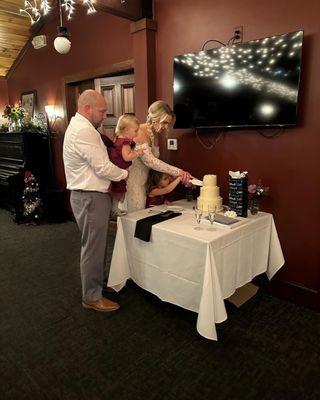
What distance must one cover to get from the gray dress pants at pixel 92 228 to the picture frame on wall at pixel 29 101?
362cm

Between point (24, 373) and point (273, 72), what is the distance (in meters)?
2.47

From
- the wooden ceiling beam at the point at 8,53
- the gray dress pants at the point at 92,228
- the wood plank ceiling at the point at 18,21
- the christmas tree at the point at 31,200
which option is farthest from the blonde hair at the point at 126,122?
the wooden ceiling beam at the point at 8,53

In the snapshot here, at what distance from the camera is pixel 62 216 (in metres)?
4.64

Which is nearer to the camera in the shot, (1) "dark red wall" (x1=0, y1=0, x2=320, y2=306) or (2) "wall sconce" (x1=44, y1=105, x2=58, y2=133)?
(1) "dark red wall" (x1=0, y1=0, x2=320, y2=306)

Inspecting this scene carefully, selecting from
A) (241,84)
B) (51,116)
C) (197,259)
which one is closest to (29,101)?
(51,116)

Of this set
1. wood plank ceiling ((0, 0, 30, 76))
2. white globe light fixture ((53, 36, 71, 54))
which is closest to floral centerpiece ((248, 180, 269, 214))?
white globe light fixture ((53, 36, 71, 54))

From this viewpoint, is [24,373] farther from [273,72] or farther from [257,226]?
[273,72]

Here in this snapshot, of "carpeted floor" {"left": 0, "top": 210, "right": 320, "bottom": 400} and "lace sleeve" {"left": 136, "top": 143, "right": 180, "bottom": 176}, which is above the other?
"lace sleeve" {"left": 136, "top": 143, "right": 180, "bottom": 176}

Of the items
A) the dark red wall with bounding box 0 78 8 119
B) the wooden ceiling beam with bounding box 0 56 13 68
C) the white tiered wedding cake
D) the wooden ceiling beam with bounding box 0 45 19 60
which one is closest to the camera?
the white tiered wedding cake

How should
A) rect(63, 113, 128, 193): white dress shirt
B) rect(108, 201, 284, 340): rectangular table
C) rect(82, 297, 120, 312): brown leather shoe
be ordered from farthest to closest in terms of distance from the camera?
rect(82, 297, 120, 312): brown leather shoe, rect(63, 113, 128, 193): white dress shirt, rect(108, 201, 284, 340): rectangular table

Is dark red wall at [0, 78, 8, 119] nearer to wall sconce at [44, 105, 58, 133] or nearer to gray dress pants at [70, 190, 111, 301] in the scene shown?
wall sconce at [44, 105, 58, 133]

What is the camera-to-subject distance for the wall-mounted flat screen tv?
205cm

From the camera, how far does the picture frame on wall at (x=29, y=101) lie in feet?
16.5

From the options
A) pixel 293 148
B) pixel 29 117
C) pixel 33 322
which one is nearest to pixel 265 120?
pixel 293 148
